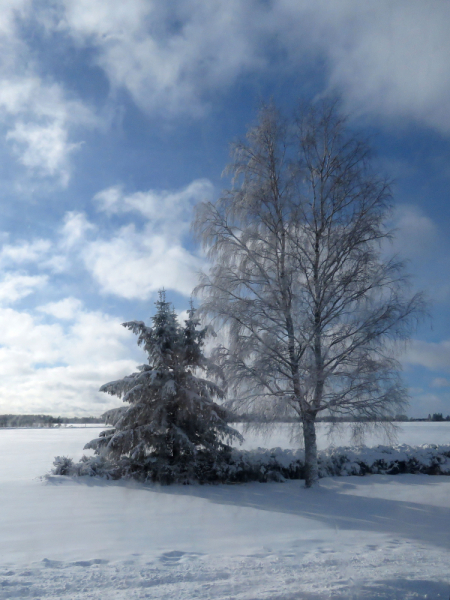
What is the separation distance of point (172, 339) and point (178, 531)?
6750mm

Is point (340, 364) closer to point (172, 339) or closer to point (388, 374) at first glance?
point (388, 374)

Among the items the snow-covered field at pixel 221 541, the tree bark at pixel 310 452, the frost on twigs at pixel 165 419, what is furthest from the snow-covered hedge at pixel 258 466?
the tree bark at pixel 310 452

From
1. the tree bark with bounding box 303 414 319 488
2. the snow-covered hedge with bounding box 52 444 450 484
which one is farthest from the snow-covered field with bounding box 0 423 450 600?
the snow-covered hedge with bounding box 52 444 450 484

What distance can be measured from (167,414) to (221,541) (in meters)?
6.51

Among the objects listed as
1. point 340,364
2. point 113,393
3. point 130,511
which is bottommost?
point 130,511

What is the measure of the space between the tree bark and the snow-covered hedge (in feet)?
4.37

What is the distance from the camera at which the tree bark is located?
449 inches

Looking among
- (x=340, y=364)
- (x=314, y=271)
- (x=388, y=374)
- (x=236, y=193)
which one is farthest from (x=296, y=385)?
(x=236, y=193)

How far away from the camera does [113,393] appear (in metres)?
12.7

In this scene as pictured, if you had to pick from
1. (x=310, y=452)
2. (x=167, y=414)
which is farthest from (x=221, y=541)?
(x=167, y=414)

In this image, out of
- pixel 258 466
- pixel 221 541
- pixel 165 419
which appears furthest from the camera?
pixel 258 466

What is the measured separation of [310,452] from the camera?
1155 cm

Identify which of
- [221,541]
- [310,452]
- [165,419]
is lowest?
[221,541]

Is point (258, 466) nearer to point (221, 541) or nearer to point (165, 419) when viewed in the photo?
point (165, 419)
